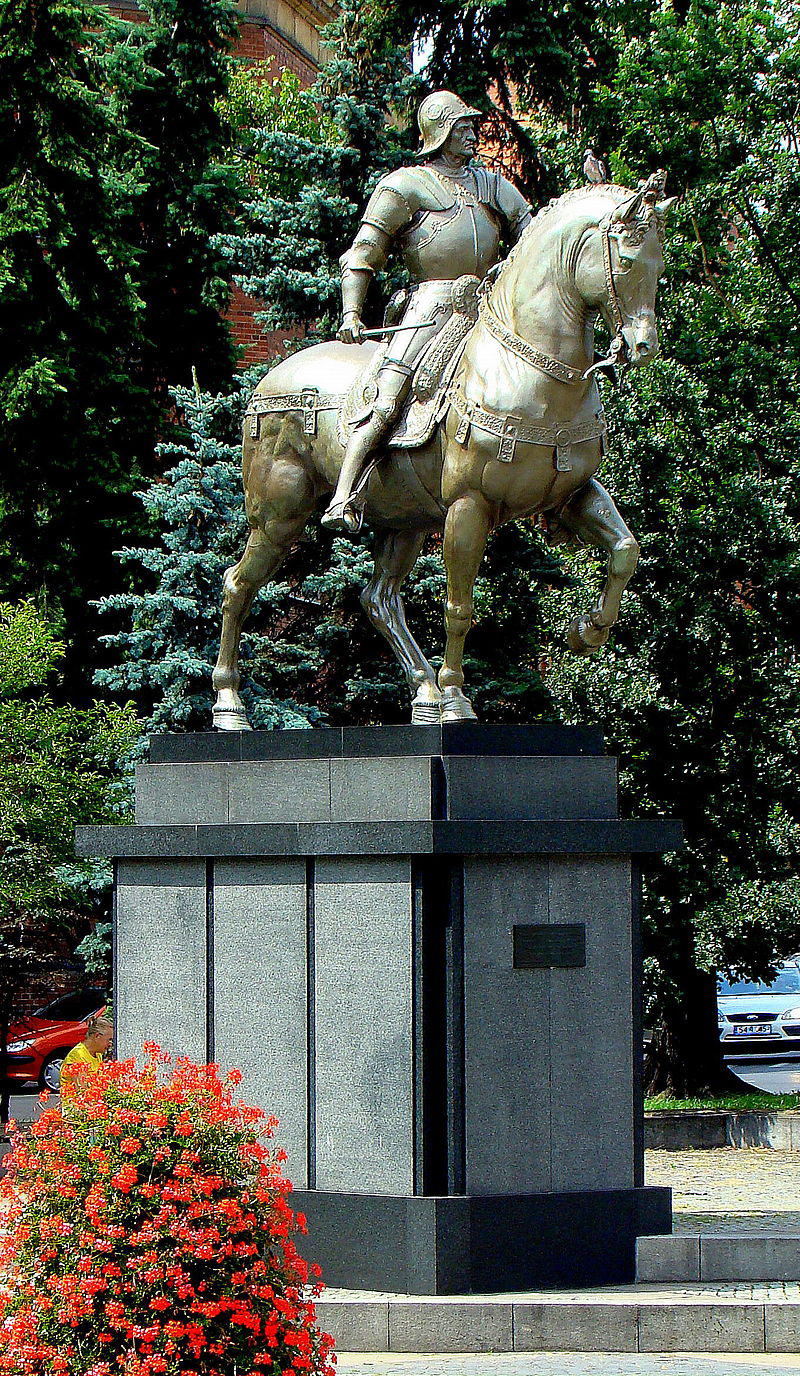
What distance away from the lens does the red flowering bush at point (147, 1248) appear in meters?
6.47

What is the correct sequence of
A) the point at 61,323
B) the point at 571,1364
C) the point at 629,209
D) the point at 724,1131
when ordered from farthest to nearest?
the point at 61,323 < the point at 724,1131 < the point at 629,209 < the point at 571,1364

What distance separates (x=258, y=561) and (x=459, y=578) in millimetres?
1792

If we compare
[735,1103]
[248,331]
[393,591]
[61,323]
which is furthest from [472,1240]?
[248,331]

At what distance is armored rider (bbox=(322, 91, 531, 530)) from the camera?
1134 cm

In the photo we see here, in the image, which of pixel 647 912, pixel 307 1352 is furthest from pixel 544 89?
pixel 307 1352

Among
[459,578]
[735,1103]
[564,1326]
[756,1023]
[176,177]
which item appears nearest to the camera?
[564,1326]

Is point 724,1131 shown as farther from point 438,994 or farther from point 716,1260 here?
point 438,994

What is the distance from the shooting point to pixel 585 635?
11.3m

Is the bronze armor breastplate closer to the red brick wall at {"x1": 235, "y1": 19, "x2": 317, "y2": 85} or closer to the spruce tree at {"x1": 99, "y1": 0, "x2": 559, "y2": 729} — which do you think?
the spruce tree at {"x1": 99, "y1": 0, "x2": 559, "y2": 729}

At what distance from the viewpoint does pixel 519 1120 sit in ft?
33.4

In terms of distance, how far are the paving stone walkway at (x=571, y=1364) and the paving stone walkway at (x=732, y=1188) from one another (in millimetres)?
1743

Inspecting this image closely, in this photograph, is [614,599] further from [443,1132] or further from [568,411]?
[443,1132]

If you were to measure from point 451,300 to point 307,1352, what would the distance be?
6527 mm

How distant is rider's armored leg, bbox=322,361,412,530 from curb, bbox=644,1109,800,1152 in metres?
7.70
